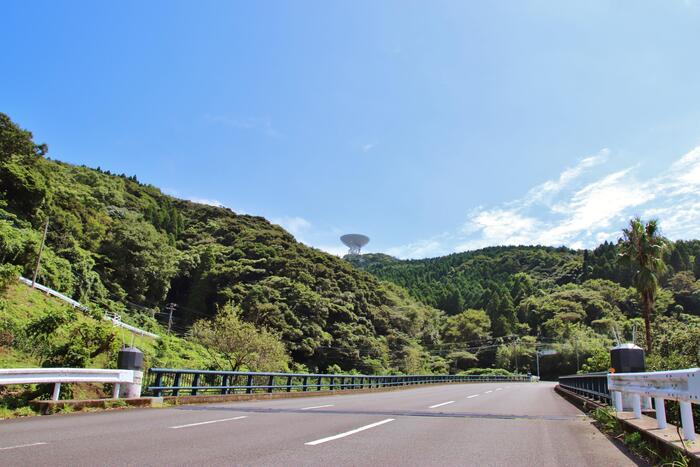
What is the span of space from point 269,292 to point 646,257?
50.3 metres

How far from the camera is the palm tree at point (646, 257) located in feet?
95.8

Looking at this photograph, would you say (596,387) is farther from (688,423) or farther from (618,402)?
(688,423)

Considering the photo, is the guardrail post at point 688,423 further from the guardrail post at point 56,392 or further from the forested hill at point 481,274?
the forested hill at point 481,274

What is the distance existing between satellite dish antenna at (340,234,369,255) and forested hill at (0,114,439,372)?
60310mm

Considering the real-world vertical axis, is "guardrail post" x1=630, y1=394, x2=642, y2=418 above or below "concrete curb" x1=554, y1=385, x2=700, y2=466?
above

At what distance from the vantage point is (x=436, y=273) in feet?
620

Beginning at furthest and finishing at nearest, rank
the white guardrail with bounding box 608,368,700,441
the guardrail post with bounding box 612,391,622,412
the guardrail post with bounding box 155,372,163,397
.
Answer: the guardrail post with bounding box 155,372,163,397 → the guardrail post with bounding box 612,391,622,412 → the white guardrail with bounding box 608,368,700,441

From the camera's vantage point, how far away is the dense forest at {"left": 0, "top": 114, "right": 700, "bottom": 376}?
49625 millimetres

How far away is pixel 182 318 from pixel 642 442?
7710 centimetres

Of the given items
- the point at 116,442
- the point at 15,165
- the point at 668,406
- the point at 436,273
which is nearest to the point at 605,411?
the point at 668,406

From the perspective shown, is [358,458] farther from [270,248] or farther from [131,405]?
[270,248]

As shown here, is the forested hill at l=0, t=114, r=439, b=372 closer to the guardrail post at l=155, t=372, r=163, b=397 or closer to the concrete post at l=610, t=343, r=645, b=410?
the guardrail post at l=155, t=372, r=163, b=397

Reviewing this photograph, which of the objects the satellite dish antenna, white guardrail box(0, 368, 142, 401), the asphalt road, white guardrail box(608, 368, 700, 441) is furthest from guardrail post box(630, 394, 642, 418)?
the satellite dish antenna

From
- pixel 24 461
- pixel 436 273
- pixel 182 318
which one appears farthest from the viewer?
pixel 436 273
